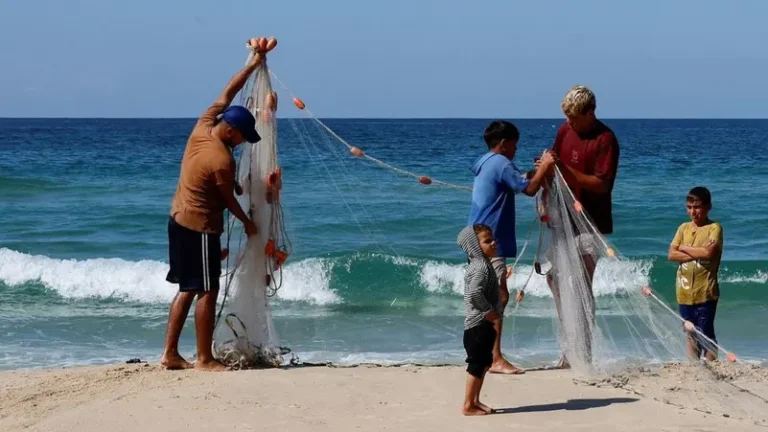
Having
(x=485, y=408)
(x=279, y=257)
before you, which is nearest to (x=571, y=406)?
(x=485, y=408)

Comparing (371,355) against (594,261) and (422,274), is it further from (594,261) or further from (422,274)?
(422,274)

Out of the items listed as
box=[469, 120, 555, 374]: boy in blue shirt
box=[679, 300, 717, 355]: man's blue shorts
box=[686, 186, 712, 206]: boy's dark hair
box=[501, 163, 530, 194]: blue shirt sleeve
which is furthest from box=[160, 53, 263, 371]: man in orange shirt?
box=[679, 300, 717, 355]: man's blue shorts

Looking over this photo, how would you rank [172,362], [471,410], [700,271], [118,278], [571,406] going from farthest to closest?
1. [118,278]
2. [700,271]
3. [172,362]
4. [571,406]
5. [471,410]

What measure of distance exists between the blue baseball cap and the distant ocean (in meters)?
0.87

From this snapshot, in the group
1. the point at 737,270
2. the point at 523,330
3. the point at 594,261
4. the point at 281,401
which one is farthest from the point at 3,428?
the point at 737,270

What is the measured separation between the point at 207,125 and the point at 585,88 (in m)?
2.37

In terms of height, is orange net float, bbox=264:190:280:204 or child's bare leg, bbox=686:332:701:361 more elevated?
orange net float, bbox=264:190:280:204

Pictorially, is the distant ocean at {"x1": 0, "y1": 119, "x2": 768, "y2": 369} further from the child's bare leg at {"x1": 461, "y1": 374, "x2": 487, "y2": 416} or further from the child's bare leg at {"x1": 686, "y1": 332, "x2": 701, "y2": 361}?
the child's bare leg at {"x1": 461, "y1": 374, "x2": 487, "y2": 416}

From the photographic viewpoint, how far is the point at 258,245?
6898 mm

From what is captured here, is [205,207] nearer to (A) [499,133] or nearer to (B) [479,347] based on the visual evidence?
Answer: (A) [499,133]

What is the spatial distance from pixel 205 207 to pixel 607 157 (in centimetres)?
251

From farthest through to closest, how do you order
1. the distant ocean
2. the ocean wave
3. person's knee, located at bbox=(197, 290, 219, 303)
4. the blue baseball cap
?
the ocean wave < the distant ocean < person's knee, located at bbox=(197, 290, 219, 303) < the blue baseball cap

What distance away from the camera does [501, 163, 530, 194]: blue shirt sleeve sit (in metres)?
6.14

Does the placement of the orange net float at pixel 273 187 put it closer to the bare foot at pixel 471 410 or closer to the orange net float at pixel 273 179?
the orange net float at pixel 273 179
